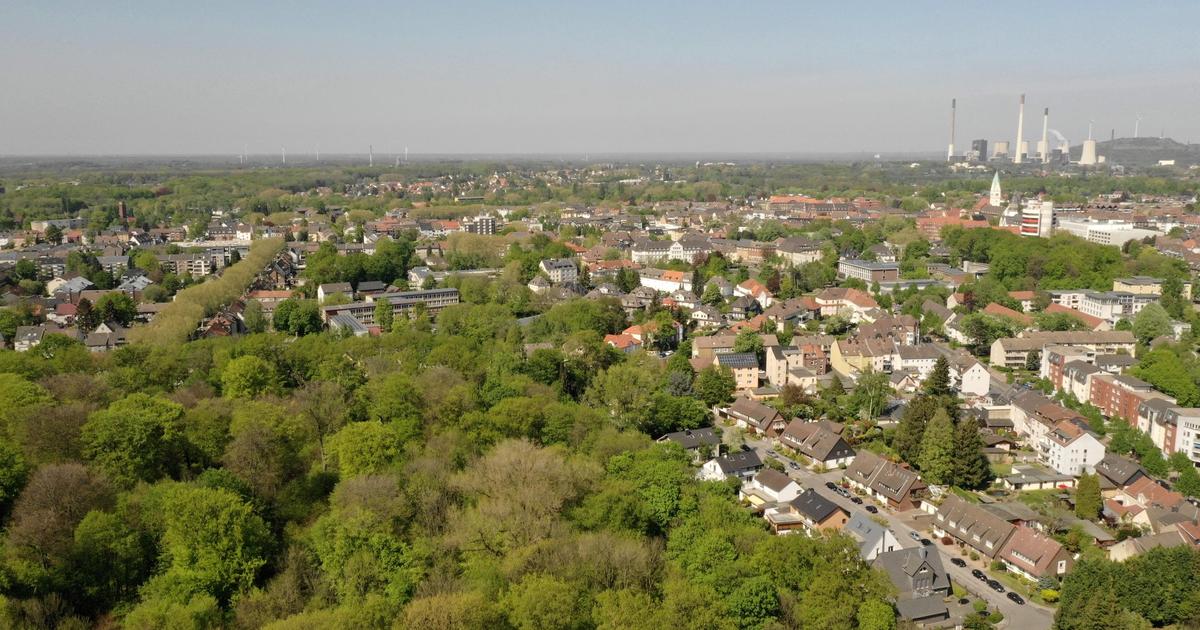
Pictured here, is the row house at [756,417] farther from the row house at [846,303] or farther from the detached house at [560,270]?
the detached house at [560,270]

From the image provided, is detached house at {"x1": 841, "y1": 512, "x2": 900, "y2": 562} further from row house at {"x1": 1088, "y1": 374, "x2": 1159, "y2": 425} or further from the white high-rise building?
the white high-rise building

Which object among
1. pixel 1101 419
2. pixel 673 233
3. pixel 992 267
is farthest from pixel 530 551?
pixel 673 233

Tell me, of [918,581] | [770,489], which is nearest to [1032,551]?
[918,581]

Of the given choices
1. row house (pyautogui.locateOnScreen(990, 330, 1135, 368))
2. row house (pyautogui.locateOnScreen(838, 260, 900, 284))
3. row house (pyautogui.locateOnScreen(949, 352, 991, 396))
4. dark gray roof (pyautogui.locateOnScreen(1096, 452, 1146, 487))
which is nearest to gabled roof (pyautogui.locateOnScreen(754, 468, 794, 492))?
dark gray roof (pyautogui.locateOnScreen(1096, 452, 1146, 487))

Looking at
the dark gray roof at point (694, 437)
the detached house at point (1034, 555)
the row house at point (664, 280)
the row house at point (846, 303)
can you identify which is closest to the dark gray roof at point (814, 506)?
the detached house at point (1034, 555)

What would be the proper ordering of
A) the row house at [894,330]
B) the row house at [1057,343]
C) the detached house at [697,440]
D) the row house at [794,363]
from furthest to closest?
the row house at [894,330]
the row house at [1057,343]
the row house at [794,363]
the detached house at [697,440]

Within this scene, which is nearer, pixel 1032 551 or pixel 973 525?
pixel 1032 551

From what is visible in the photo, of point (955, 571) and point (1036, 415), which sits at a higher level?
point (1036, 415)

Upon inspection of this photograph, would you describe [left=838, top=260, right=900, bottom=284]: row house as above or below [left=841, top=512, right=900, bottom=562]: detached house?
above

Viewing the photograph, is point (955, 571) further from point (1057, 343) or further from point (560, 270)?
point (560, 270)
